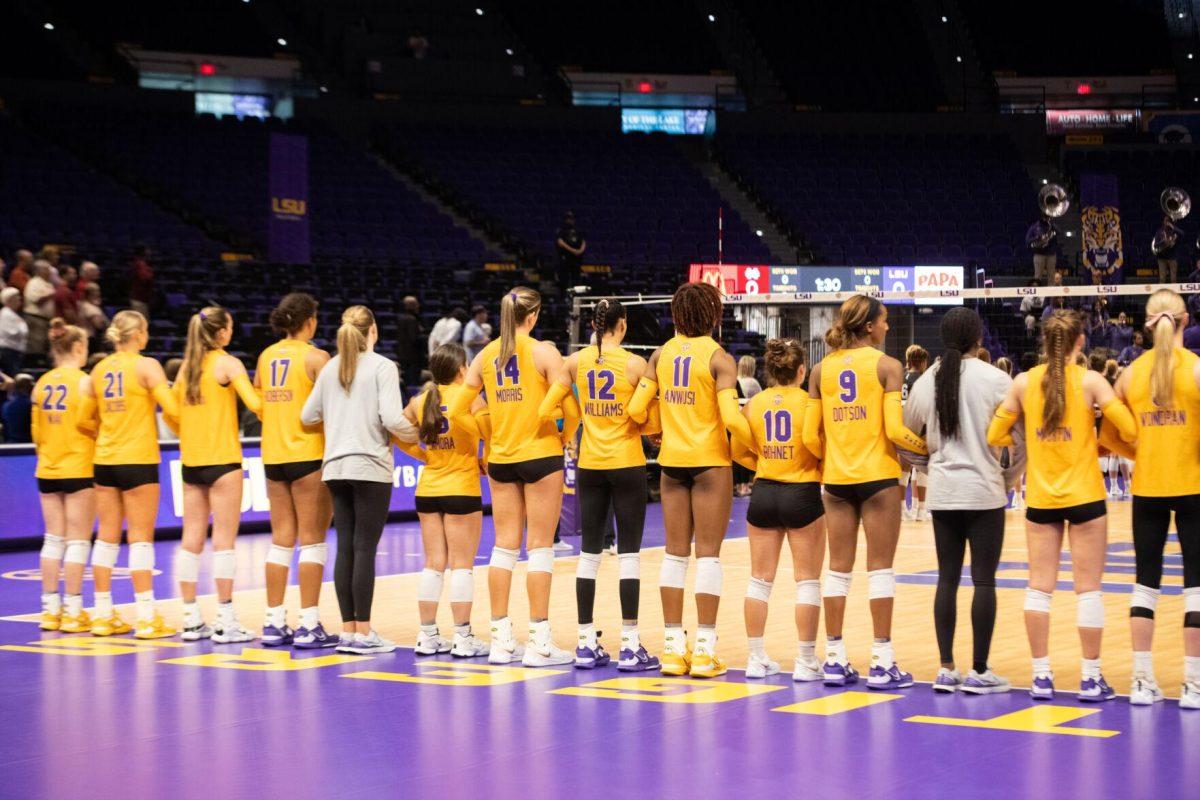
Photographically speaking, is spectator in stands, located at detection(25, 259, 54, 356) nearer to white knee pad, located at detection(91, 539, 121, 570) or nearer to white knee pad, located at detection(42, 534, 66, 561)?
white knee pad, located at detection(42, 534, 66, 561)

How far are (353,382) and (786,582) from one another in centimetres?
427

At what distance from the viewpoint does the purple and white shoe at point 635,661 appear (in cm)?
760

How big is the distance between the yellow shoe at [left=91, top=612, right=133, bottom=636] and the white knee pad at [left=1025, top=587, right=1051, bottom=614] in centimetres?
537

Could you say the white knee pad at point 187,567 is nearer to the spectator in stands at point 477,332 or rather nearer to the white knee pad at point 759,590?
the white knee pad at point 759,590

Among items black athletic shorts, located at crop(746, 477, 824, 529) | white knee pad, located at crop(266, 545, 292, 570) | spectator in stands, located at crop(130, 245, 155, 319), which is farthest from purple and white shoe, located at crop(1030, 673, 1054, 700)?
spectator in stands, located at crop(130, 245, 155, 319)

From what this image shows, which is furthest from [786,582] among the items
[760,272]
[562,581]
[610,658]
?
[760,272]

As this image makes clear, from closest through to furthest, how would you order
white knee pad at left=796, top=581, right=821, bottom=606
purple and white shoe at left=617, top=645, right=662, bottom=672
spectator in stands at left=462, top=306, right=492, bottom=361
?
white knee pad at left=796, top=581, right=821, bottom=606 → purple and white shoe at left=617, top=645, right=662, bottom=672 → spectator in stands at left=462, top=306, right=492, bottom=361

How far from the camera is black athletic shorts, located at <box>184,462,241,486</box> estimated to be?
8617 mm

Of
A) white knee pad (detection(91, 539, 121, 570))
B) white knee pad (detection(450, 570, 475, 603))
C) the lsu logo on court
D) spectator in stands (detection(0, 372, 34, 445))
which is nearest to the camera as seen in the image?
white knee pad (detection(450, 570, 475, 603))

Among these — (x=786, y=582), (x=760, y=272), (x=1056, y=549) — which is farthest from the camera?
(x=760, y=272)

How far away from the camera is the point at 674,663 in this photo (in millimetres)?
7473

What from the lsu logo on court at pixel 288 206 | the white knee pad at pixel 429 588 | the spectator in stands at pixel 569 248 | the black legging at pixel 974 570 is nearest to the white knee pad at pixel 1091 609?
the black legging at pixel 974 570

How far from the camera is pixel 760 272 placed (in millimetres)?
25188

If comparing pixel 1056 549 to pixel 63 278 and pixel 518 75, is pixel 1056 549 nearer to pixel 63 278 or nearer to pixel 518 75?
pixel 63 278
